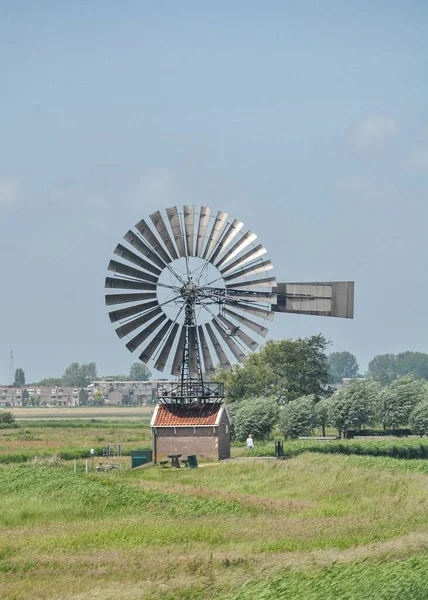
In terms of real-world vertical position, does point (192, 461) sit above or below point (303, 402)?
below

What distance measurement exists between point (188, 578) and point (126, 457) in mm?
45217

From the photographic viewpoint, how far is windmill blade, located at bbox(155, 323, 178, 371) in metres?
59.2

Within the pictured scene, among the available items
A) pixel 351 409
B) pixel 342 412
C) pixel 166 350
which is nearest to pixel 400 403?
pixel 351 409

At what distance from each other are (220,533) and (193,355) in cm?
2725

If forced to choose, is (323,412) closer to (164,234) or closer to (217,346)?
(217,346)

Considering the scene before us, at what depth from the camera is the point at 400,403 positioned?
96125 mm

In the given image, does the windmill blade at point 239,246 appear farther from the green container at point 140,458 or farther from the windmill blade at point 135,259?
the green container at point 140,458

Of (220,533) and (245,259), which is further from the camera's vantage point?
(245,259)

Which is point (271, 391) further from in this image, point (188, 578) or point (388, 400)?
point (188, 578)

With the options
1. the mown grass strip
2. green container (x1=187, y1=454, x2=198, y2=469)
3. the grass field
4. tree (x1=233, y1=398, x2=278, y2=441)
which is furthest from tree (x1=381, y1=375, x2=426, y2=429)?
the mown grass strip

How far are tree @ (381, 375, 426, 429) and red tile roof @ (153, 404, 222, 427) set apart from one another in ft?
131

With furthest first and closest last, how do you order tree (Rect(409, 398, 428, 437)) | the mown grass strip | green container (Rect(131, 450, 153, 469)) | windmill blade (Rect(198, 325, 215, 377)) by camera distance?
1. tree (Rect(409, 398, 428, 437))
2. green container (Rect(131, 450, 153, 469))
3. windmill blade (Rect(198, 325, 215, 377))
4. the mown grass strip

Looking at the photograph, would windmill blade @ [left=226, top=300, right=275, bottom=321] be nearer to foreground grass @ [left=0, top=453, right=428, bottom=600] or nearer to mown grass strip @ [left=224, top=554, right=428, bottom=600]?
foreground grass @ [left=0, top=453, right=428, bottom=600]

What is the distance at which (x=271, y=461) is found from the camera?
184 ft
